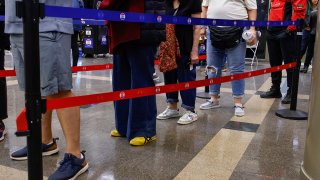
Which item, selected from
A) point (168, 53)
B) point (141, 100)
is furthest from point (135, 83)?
point (168, 53)

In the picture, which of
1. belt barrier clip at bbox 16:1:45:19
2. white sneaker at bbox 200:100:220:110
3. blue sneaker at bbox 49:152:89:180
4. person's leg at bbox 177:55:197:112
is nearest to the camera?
belt barrier clip at bbox 16:1:45:19

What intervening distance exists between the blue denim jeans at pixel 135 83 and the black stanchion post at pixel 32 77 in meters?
1.12

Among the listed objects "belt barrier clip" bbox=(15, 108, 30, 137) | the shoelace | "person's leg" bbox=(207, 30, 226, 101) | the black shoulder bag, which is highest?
the black shoulder bag

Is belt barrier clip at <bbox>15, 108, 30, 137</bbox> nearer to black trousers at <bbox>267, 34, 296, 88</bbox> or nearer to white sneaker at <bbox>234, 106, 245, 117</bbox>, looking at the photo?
white sneaker at <bbox>234, 106, 245, 117</bbox>

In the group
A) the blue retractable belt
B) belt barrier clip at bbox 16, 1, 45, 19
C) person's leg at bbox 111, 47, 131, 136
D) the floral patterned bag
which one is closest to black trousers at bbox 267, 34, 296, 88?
the blue retractable belt

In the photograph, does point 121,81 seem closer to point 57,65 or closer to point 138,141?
point 138,141

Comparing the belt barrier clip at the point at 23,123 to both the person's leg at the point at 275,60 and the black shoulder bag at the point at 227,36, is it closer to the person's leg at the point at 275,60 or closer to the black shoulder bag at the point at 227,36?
the black shoulder bag at the point at 227,36

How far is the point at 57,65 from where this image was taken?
1870 millimetres

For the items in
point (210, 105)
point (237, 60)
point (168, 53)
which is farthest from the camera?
point (210, 105)

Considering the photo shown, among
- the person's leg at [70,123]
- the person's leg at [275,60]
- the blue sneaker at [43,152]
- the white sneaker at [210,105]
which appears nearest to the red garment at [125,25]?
the person's leg at [70,123]

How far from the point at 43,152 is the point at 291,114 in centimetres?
252

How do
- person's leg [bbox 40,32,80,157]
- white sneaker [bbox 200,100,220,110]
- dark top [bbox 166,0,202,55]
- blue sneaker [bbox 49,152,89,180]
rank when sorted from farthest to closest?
white sneaker [bbox 200,100,220,110]
dark top [bbox 166,0,202,55]
blue sneaker [bbox 49,152,89,180]
person's leg [bbox 40,32,80,157]

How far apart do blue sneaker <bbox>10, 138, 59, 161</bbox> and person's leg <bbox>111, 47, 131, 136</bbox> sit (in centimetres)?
57

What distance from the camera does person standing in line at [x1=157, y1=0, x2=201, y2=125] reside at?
3.02 metres
